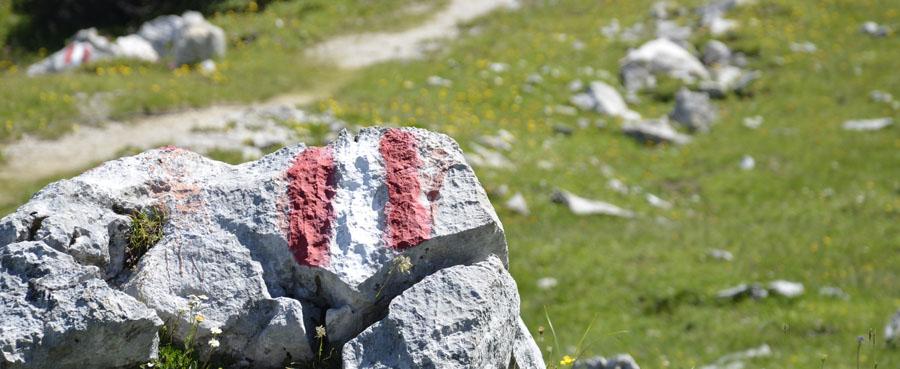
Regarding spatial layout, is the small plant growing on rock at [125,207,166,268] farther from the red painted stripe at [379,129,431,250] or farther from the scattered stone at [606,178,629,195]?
the scattered stone at [606,178,629,195]

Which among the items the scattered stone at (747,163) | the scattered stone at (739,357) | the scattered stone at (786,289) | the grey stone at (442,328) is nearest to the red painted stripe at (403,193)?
the grey stone at (442,328)

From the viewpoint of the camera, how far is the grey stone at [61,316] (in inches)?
240

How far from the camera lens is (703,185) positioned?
2538 centimetres

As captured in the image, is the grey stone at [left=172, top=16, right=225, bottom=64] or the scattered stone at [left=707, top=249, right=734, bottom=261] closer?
the scattered stone at [left=707, top=249, right=734, bottom=261]

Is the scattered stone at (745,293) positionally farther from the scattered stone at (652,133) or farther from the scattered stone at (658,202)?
the scattered stone at (652,133)

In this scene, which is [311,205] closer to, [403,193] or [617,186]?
[403,193]

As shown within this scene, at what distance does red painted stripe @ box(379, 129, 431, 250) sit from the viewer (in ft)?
23.2

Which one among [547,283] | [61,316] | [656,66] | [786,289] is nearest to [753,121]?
[656,66]

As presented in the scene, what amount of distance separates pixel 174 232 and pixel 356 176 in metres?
1.64

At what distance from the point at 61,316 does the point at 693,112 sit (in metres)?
27.0

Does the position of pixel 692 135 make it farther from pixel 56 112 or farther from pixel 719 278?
pixel 56 112

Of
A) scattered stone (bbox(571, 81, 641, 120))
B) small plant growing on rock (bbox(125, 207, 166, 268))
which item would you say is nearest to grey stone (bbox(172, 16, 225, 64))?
scattered stone (bbox(571, 81, 641, 120))

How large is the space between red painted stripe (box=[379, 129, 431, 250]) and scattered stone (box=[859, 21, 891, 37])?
34.8m

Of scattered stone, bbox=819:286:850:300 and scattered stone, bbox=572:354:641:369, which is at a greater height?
scattered stone, bbox=572:354:641:369
